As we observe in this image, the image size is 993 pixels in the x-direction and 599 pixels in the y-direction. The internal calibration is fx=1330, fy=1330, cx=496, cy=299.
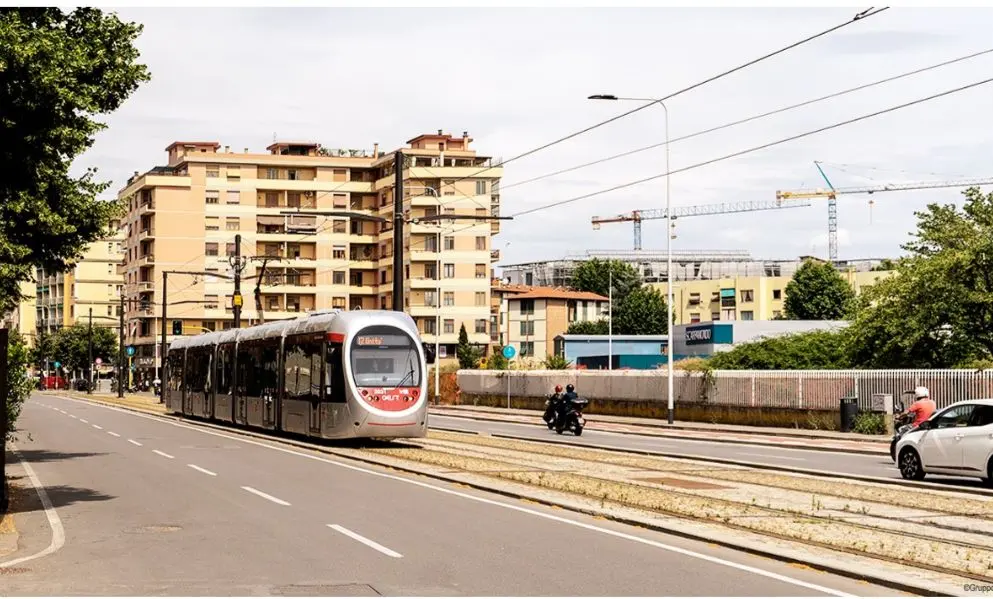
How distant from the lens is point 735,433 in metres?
41.7

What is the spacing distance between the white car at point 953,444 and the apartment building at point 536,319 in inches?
4694

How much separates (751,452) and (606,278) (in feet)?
465

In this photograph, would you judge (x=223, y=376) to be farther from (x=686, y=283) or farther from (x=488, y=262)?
(x=686, y=283)

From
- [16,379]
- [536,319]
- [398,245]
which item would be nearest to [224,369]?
[398,245]

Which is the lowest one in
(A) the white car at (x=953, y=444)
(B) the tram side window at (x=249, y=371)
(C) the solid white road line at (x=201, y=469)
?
(C) the solid white road line at (x=201, y=469)

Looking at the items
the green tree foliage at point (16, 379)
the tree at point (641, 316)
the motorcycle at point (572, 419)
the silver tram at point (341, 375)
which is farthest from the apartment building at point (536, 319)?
the green tree foliage at point (16, 379)

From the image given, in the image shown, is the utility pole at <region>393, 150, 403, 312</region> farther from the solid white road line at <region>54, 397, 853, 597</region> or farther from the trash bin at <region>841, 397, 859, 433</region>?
the trash bin at <region>841, 397, 859, 433</region>

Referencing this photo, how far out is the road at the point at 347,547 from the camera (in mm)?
10727

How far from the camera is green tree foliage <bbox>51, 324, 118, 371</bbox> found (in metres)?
147

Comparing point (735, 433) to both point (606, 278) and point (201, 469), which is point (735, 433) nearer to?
point (201, 469)

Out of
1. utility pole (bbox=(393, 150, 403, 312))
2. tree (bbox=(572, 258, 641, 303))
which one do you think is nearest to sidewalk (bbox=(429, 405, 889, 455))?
utility pole (bbox=(393, 150, 403, 312))

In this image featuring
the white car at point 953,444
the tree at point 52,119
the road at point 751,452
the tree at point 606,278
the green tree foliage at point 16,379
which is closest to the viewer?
the tree at point 52,119

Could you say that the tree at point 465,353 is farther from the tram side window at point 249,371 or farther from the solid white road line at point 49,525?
the solid white road line at point 49,525

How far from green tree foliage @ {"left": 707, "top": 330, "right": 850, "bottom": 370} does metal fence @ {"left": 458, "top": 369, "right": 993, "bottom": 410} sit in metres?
3.72
